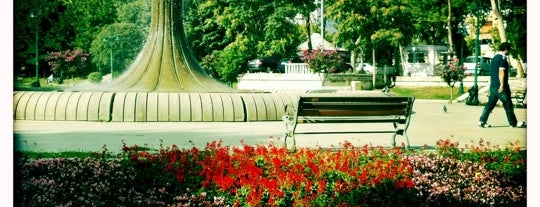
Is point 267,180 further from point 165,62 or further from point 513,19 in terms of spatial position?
point 513,19

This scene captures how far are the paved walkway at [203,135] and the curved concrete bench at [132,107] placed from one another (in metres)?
0.25

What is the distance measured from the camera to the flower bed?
258 inches

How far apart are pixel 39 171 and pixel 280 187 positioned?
2.72 meters

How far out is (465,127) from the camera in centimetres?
1540

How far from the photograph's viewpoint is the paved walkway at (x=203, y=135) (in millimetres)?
11047

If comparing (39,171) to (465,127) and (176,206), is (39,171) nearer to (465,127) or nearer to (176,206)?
(176,206)

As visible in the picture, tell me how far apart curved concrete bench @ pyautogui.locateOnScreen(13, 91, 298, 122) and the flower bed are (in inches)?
251

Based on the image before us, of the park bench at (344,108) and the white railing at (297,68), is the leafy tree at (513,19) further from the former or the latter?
the park bench at (344,108)

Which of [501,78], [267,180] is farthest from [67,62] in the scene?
[267,180]

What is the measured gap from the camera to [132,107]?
14.6 metres

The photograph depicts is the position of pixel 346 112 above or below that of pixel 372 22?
below

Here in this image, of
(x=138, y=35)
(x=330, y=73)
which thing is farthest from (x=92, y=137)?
(x=138, y=35)

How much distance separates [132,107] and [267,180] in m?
8.39

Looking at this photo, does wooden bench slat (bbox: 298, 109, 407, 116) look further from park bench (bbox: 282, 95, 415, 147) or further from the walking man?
the walking man
